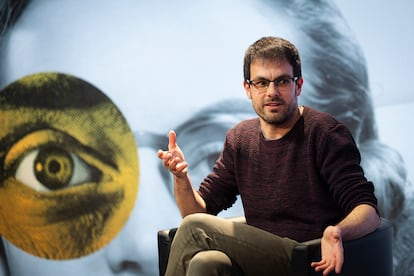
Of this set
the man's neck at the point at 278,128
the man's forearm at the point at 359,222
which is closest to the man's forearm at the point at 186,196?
the man's neck at the point at 278,128

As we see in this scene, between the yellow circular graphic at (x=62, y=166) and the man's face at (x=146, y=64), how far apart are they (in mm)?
53

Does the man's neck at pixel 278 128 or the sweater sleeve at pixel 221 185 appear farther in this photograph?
the sweater sleeve at pixel 221 185

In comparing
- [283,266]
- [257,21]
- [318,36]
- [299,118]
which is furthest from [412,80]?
[283,266]

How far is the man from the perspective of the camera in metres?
1.79

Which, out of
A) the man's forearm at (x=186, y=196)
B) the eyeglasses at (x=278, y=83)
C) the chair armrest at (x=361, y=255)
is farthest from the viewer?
the man's forearm at (x=186, y=196)

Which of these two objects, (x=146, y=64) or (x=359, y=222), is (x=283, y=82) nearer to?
(x=359, y=222)

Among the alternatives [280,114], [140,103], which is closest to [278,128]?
[280,114]

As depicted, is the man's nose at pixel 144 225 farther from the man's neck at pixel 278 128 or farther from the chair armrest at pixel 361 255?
the chair armrest at pixel 361 255

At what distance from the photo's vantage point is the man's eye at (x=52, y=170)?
2891 mm

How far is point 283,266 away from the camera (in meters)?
1.79

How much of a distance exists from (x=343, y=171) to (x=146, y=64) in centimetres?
140

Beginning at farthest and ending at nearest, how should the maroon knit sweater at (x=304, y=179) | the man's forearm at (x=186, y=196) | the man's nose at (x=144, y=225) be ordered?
the man's nose at (x=144, y=225)
the man's forearm at (x=186, y=196)
the maroon knit sweater at (x=304, y=179)

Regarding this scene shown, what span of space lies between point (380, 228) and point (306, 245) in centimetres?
35

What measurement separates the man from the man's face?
2.90 feet
